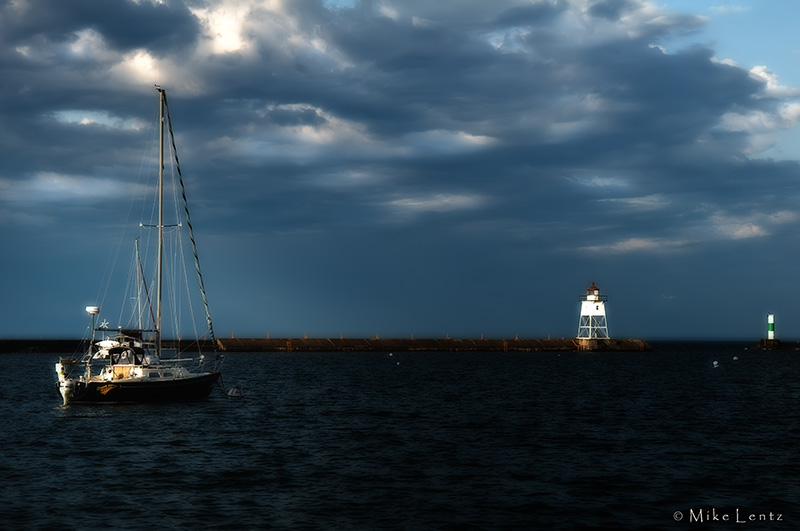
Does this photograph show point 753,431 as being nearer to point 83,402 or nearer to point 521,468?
point 521,468


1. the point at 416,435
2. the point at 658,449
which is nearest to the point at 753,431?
the point at 658,449

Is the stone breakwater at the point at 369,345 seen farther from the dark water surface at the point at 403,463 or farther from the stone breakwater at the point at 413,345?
the dark water surface at the point at 403,463

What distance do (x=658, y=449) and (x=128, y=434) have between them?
27812 mm

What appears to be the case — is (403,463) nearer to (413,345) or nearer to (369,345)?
(413,345)

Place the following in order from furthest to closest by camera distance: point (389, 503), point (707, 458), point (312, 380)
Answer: point (312, 380)
point (707, 458)
point (389, 503)

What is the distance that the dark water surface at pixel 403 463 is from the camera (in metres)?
23.8

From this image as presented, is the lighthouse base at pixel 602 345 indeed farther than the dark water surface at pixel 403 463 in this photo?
Yes

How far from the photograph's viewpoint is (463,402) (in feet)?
199
